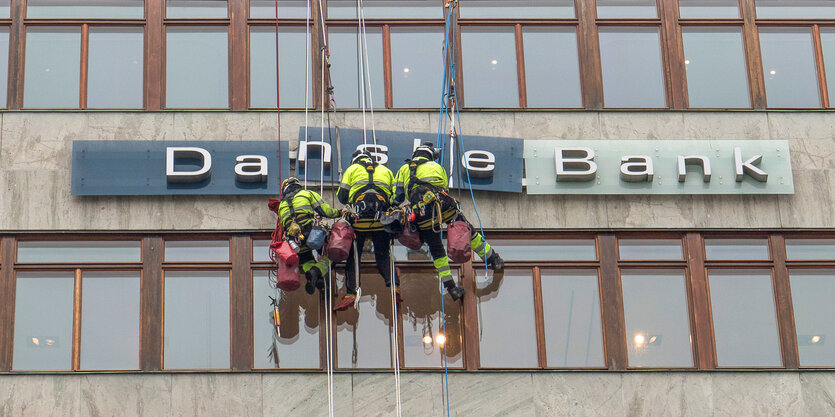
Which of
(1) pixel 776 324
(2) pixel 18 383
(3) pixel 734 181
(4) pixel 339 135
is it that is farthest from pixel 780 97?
(2) pixel 18 383

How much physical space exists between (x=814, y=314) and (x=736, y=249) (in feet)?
4.64

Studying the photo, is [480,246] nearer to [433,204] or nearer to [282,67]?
[433,204]

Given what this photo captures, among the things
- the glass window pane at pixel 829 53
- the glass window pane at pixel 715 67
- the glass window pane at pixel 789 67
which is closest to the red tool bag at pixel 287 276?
the glass window pane at pixel 715 67

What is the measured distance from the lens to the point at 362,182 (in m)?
19.7

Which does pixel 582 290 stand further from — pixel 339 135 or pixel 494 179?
pixel 339 135

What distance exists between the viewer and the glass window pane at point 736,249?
826 inches

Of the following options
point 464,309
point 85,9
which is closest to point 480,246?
point 464,309

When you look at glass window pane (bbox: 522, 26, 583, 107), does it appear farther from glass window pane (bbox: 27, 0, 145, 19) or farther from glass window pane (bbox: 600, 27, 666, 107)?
glass window pane (bbox: 27, 0, 145, 19)

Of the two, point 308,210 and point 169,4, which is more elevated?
point 169,4

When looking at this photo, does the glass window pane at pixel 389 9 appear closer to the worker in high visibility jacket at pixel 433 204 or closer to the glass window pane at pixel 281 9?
the glass window pane at pixel 281 9

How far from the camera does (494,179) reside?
A: 2109 centimetres

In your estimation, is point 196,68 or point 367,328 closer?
point 367,328

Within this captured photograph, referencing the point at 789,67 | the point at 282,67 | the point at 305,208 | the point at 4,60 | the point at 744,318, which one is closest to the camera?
the point at 305,208

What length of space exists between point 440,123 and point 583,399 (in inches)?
179
